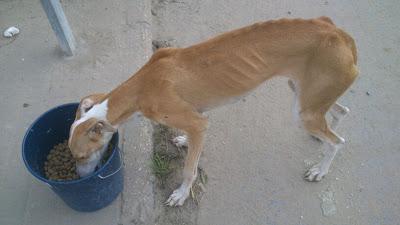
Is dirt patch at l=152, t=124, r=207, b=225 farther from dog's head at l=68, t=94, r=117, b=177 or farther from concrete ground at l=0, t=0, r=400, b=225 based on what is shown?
dog's head at l=68, t=94, r=117, b=177

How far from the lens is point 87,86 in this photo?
430cm

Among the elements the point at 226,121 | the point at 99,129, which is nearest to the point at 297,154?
the point at 226,121

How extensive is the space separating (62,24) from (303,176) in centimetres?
282

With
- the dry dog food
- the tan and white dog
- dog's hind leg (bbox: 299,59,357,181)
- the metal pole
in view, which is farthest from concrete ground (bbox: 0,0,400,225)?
the tan and white dog

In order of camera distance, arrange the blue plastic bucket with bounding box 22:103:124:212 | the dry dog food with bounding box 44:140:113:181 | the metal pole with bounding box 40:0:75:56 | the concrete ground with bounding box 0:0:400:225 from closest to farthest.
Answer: the blue plastic bucket with bounding box 22:103:124:212
the dry dog food with bounding box 44:140:113:181
the concrete ground with bounding box 0:0:400:225
the metal pole with bounding box 40:0:75:56

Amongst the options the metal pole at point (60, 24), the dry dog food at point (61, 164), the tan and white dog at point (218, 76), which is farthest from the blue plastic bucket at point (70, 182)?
the metal pole at point (60, 24)

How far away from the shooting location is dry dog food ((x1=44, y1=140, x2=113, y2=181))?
3.34 m

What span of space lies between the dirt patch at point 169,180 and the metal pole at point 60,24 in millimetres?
1374

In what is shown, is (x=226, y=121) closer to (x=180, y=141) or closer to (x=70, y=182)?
(x=180, y=141)

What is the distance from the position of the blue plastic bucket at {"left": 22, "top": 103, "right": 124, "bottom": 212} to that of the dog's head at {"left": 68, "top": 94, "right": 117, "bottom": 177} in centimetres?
14

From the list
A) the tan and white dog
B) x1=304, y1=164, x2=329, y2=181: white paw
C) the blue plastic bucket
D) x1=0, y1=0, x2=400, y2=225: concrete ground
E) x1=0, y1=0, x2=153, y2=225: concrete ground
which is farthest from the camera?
x1=304, y1=164, x2=329, y2=181: white paw

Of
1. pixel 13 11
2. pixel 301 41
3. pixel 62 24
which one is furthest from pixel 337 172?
pixel 13 11

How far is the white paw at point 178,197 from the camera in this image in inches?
140

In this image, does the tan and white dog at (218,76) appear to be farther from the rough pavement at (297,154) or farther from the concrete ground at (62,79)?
the rough pavement at (297,154)
